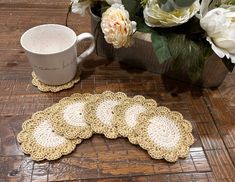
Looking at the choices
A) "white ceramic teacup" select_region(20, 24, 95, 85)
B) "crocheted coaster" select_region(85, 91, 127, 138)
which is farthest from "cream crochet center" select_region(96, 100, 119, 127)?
"white ceramic teacup" select_region(20, 24, 95, 85)

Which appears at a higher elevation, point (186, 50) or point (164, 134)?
point (186, 50)

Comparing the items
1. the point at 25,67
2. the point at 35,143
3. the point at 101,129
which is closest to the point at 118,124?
the point at 101,129

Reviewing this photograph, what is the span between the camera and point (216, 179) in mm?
459

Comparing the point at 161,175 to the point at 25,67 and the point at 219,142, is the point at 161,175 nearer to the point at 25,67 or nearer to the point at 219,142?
the point at 219,142

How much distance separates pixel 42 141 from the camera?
0.48 metres

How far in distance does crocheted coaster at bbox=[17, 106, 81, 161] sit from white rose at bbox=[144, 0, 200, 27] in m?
0.28

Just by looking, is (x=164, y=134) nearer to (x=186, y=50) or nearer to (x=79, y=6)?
(x=186, y=50)

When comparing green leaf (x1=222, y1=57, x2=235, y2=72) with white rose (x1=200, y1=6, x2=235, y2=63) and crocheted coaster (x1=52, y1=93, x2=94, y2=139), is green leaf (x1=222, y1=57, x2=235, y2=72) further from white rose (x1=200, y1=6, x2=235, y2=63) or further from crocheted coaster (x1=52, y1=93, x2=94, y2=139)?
crocheted coaster (x1=52, y1=93, x2=94, y2=139)

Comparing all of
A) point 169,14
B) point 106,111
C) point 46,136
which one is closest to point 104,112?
point 106,111

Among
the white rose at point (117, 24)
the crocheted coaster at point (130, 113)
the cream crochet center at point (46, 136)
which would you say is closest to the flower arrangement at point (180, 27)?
the white rose at point (117, 24)

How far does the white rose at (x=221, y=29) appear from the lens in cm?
49

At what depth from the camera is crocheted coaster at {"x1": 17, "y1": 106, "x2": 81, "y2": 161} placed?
467 mm

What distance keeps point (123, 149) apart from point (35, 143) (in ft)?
0.54

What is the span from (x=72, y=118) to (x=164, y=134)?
185 millimetres
